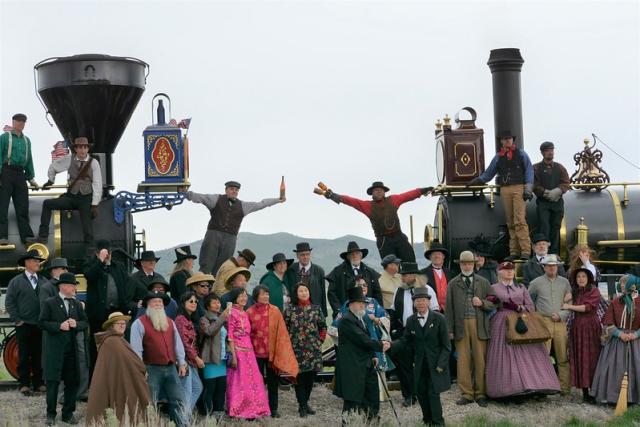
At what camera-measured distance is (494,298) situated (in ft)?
53.6

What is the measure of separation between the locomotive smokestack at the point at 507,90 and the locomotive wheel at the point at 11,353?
7.71 meters

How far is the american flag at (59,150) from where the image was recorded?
60.8 ft

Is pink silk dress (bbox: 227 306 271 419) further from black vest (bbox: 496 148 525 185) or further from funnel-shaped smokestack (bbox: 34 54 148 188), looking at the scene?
black vest (bbox: 496 148 525 185)

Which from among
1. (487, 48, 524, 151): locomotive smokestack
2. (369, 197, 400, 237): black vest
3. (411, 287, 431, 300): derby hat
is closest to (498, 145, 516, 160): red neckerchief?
(487, 48, 524, 151): locomotive smokestack

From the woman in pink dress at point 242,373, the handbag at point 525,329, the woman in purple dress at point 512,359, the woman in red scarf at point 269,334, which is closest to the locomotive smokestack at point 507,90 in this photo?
the woman in purple dress at point 512,359

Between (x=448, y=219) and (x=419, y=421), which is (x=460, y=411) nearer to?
(x=419, y=421)

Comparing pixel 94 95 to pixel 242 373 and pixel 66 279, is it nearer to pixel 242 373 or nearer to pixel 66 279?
pixel 66 279

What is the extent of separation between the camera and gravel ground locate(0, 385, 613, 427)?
49.7 feet

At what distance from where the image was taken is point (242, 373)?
50.3 feet

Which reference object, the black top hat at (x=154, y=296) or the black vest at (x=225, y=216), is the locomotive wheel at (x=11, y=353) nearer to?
the black vest at (x=225, y=216)

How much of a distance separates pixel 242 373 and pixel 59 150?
16.7 ft

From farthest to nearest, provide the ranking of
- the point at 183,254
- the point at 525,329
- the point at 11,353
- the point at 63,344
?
1. the point at 11,353
2. the point at 183,254
3. the point at 525,329
4. the point at 63,344

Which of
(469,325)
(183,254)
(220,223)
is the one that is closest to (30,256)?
(183,254)

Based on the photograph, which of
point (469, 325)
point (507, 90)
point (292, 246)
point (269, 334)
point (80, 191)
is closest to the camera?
point (269, 334)
